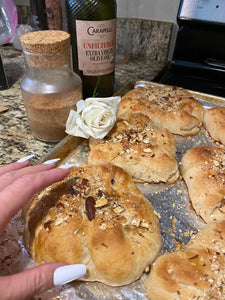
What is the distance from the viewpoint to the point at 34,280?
1.97ft

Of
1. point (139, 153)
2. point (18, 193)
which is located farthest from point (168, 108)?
point (18, 193)

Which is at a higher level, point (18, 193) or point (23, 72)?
point (18, 193)

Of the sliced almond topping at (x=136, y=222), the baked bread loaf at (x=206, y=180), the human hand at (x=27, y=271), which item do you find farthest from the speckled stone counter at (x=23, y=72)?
the baked bread loaf at (x=206, y=180)

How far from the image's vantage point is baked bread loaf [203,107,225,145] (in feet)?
4.22

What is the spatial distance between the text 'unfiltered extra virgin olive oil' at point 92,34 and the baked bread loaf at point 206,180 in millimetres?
556

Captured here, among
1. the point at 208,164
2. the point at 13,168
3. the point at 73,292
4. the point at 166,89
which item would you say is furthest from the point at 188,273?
the point at 166,89

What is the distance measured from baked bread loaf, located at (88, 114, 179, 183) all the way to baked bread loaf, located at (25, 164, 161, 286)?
6.6 inches

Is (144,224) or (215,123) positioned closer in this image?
(144,224)

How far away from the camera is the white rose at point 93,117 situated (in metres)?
1.07

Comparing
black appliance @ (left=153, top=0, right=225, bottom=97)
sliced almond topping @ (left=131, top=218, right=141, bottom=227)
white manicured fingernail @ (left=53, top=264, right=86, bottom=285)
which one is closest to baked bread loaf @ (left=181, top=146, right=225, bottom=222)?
sliced almond topping @ (left=131, top=218, right=141, bottom=227)

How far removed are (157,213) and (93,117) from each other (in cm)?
46

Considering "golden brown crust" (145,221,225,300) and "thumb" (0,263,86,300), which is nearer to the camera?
"thumb" (0,263,86,300)

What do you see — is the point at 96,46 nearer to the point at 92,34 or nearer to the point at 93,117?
the point at 92,34

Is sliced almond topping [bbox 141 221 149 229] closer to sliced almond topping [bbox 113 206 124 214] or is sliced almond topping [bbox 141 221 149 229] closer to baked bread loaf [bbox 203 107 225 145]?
sliced almond topping [bbox 113 206 124 214]
